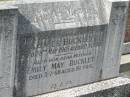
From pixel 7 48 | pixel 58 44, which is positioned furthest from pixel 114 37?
pixel 7 48

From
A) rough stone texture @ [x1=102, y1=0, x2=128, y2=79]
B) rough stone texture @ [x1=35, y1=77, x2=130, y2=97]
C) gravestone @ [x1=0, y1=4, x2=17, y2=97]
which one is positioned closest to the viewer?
gravestone @ [x1=0, y1=4, x2=17, y2=97]

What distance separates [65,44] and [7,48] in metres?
1.02

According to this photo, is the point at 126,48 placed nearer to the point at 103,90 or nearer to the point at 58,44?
the point at 103,90

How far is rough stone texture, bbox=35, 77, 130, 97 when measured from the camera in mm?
5630

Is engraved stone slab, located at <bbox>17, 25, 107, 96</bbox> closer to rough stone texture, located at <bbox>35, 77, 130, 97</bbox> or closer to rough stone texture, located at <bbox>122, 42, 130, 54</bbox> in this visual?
rough stone texture, located at <bbox>35, 77, 130, 97</bbox>

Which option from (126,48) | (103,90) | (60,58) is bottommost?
(103,90)

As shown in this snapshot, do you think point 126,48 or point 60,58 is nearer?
point 60,58

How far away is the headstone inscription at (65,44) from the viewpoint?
Answer: 5.07 meters

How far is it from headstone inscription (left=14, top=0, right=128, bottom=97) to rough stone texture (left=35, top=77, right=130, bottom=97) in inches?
3.6

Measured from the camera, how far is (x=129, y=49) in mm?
7930

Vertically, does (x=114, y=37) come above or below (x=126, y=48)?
above

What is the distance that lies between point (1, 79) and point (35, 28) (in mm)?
813

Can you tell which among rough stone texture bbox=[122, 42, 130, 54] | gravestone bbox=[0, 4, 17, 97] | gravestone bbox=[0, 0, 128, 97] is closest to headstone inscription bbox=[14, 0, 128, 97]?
gravestone bbox=[0, 0, 128, 97]

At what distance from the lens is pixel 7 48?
4785 millimetres
